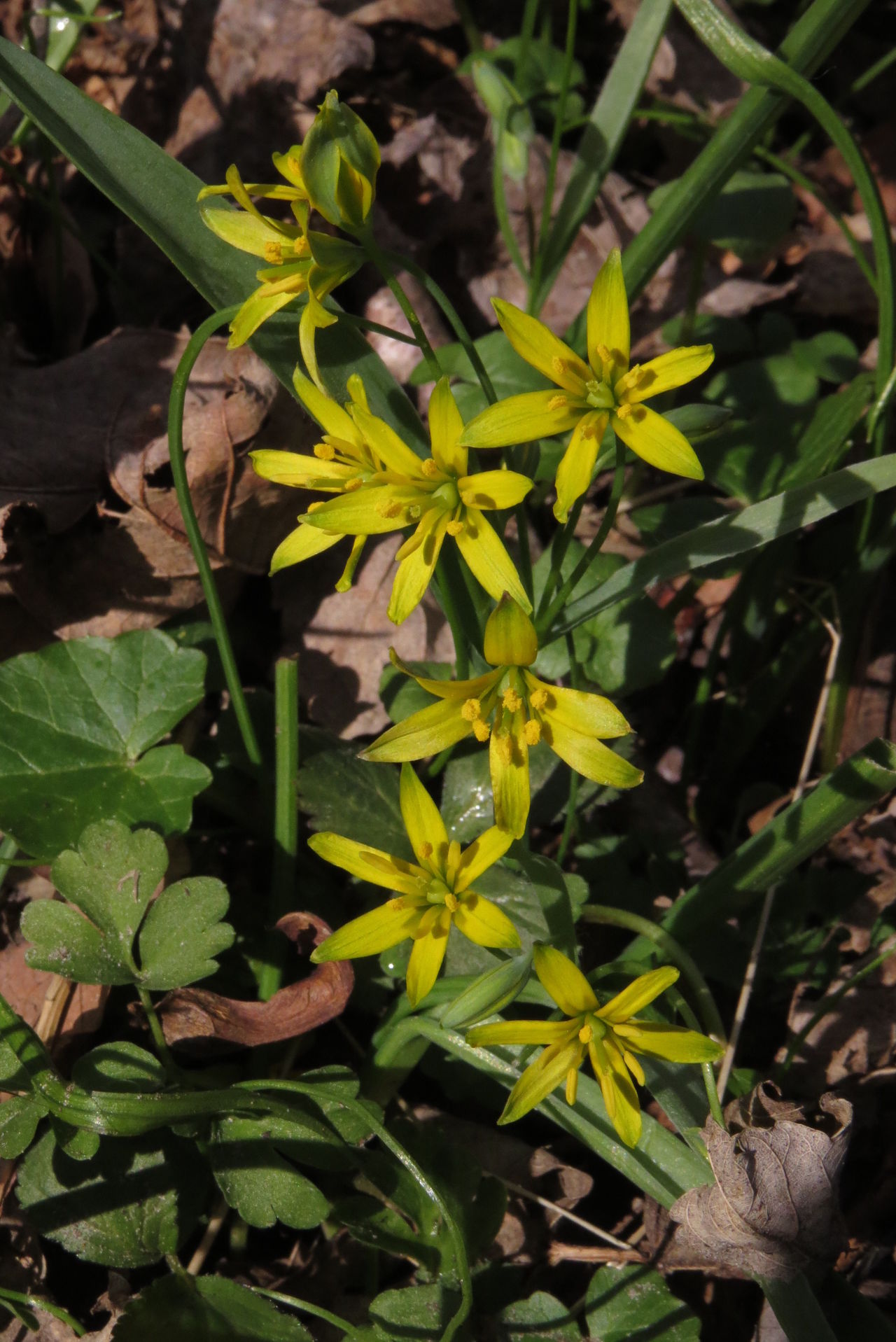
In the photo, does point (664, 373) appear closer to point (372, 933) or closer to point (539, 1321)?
point (372, 933)

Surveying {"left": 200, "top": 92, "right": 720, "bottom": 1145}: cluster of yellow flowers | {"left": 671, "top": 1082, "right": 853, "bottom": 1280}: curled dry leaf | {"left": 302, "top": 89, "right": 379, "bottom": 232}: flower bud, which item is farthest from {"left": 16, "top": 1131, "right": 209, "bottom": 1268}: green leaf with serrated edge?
{"left": 302, "top": 89, "right": 379, "bottom": 232}: flower bud

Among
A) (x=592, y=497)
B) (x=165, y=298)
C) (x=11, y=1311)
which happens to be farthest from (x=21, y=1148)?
(x=165, y=298)

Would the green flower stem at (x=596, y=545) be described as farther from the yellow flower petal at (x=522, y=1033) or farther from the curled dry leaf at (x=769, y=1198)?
the curled dry leaf at (x=769, y=1198)

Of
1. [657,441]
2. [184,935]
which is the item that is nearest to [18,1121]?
[184,935]

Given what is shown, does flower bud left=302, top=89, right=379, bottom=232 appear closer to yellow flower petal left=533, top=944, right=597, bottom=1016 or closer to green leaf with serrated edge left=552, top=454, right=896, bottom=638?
green leaf with serrated edge left=552, top=454, right=896, bottom=638

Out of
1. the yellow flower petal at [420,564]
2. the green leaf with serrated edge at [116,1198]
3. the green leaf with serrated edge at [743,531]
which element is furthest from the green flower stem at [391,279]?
the green leaf with serrated edge at [116,1198]
